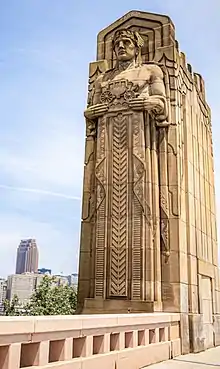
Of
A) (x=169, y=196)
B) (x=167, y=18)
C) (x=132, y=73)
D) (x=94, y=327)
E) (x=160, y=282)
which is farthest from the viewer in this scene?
(x=167, y=18)

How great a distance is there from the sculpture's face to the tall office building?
56453mm

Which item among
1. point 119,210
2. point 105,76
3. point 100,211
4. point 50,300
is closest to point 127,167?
point 119,210

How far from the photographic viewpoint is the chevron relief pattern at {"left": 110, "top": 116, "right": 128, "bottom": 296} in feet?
32.4

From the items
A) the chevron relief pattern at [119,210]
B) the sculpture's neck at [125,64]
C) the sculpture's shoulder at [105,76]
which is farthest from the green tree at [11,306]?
the sculpture's neck at [125,64]

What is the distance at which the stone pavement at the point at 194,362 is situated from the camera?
25.1 ft

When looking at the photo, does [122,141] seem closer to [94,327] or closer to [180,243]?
[180,243]

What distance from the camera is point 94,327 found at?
5.88 meters

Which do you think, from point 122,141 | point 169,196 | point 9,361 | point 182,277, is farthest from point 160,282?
point 9,361

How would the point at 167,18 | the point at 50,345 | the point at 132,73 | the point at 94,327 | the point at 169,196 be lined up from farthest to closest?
the point at 167,18
the point at 132,73
the point at 169,196
the point at 94,327
the point at 50,345

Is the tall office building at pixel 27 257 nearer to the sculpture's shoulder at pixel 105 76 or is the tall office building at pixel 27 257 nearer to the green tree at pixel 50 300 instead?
the green tree at pixel 50 300

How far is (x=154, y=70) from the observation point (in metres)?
11.5

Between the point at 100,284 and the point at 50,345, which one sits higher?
the point at 100,284

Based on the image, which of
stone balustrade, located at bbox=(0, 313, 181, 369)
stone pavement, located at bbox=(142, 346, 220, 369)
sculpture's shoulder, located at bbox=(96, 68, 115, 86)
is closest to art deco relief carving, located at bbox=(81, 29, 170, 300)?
sculpture's shoulder, located at bbox=(96, 68, 115, 86)

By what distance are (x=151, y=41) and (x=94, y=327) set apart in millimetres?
9266
